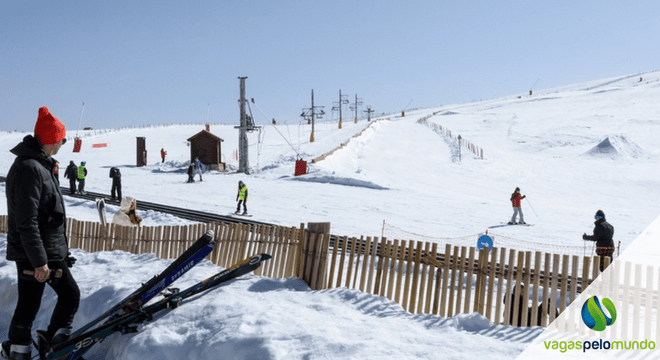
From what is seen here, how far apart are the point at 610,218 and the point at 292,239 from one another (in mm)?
17413

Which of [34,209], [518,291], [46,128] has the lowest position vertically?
[518,291]

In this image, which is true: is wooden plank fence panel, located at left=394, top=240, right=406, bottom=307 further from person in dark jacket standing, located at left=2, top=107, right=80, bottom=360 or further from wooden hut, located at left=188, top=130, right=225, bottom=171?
wooden hut, located at left=188, top=130, right=225, bottom=171

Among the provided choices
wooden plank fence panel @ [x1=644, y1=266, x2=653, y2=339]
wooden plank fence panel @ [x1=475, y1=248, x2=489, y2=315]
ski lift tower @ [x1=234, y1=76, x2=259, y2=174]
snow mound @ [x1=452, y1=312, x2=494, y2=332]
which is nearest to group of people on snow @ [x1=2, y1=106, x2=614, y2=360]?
snow mound @ [x1=452, y1=312, x2=494, y2=332]

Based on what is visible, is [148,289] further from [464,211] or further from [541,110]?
[541,110]

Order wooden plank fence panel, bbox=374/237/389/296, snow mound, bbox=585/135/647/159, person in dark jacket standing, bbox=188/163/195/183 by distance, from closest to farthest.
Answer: wooden plank fence panel, bbox=374/237/389/296 → person in dark jacket standing, bbox=188/163/195/183 → snow mound, bbox=585/135/647/159

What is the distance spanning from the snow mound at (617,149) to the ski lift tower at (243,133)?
2610 cm

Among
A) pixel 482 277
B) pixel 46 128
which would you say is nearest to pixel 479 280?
pixel 482 277

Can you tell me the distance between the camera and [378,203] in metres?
23.2

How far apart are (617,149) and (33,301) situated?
4230 centimetres

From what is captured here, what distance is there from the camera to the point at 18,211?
4199 millimetres

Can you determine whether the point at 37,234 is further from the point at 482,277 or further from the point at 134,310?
the point at 482,277

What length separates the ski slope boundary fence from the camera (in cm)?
525

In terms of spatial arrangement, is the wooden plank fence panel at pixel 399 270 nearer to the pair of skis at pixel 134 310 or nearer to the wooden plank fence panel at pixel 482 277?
the wooden plank fence panel at pixel 482 277

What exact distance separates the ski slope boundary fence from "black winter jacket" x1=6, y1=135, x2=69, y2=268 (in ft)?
10.8
